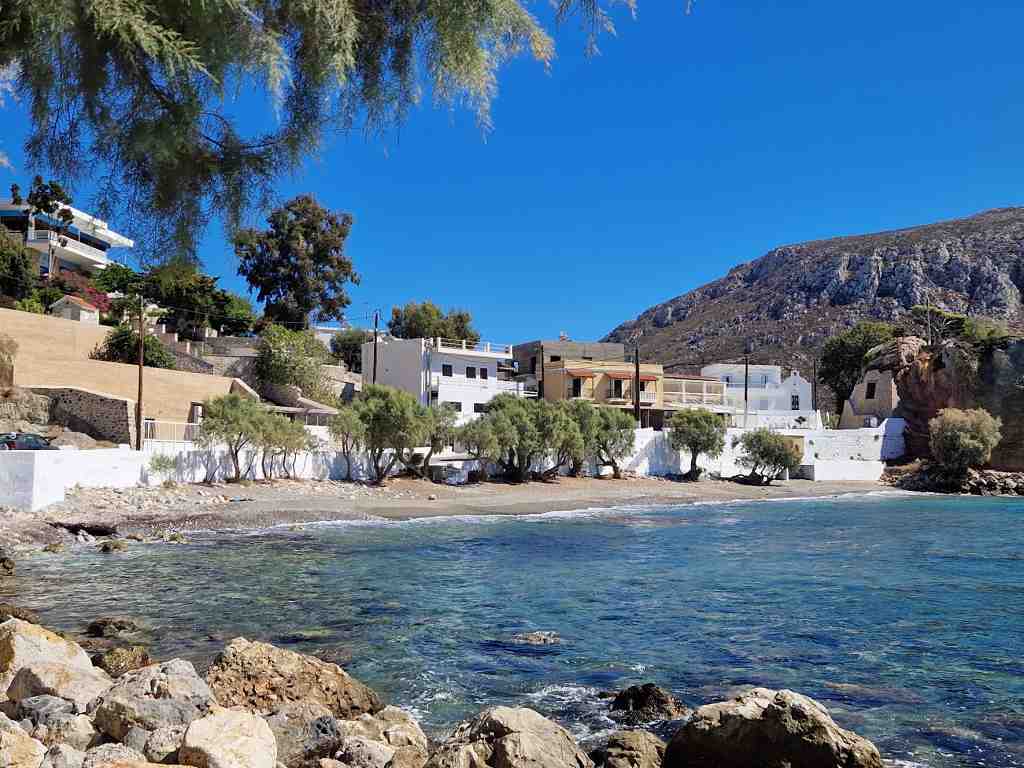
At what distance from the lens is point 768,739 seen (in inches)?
300

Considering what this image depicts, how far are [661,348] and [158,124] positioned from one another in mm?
131749

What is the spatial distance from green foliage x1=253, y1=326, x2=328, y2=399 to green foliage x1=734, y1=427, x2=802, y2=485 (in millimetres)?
31732

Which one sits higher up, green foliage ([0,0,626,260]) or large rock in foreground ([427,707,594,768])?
green foliage ([0,0,626,260])

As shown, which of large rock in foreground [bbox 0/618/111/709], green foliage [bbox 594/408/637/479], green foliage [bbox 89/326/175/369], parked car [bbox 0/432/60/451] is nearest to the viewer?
large rock in foreground [bbox 0/618/111/709]

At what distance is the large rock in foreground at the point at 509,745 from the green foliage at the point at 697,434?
2120 inches

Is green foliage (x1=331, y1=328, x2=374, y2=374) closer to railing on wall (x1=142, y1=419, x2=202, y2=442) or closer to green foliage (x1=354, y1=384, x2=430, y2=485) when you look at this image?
green foliage (x1=354, y1=384, x2=430, y2=485)

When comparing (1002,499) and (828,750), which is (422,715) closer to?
(828,750)

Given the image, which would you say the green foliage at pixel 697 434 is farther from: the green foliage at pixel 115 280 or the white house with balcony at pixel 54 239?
the white house with balcony at pixel 54 239

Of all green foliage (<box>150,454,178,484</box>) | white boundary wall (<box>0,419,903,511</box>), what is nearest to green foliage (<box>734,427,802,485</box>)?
white boundary wall (<box>0,419,903,511</box>)

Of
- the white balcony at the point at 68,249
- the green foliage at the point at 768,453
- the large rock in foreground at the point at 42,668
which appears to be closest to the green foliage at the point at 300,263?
the white balcony at the point at 68,249

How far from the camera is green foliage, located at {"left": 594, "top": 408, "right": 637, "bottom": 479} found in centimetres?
5609

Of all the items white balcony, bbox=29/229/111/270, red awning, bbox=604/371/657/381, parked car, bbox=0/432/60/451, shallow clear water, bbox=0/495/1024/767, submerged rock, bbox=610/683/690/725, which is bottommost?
shallow clear water, bbox=0/495/1024/767

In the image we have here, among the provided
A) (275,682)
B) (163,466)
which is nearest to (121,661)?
(275,682)

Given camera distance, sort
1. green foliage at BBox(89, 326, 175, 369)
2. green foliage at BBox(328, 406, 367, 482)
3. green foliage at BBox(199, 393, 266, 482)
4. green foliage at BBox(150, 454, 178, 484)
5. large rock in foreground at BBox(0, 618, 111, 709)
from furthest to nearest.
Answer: green foliage at BBox(89, 326, 175, 369) → green foliage at BBox(328, 406, 367, 482) → green foliage at BBox(199, 393, 266, 482) → green foliage at BBox(150, 454, 178, 484) → large rock in foreground at BBox(0, 618, 111, 709)
